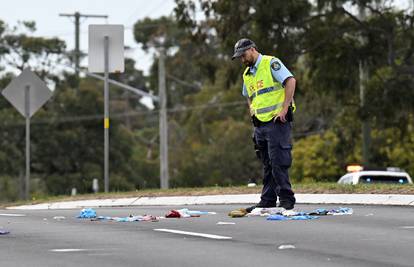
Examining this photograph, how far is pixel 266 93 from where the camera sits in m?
11.8

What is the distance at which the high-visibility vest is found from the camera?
38.6 feet

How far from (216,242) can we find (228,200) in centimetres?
751

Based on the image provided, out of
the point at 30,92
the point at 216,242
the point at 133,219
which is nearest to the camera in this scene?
the point at 216,242

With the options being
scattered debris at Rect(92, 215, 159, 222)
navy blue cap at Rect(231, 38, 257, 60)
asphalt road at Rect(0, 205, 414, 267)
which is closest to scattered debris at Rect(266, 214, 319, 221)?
asphalt road at Rect(0, 205, 414, 267)

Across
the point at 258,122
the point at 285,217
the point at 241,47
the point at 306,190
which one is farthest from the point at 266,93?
the point at 306,190

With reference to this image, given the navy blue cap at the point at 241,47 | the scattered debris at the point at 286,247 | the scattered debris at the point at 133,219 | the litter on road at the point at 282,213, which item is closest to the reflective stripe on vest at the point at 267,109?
the navy blue cap at the point at 241,47

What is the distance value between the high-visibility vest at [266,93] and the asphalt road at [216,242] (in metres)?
1.17

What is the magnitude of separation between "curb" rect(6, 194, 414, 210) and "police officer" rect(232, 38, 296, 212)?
100 inches

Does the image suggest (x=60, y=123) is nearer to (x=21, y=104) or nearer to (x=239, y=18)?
(x=239, y=18)

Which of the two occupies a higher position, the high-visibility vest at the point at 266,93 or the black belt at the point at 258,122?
the high-visibility vest at the point at 266,93

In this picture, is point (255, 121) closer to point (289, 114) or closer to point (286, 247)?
point (289, 114)

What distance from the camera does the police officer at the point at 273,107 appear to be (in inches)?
460

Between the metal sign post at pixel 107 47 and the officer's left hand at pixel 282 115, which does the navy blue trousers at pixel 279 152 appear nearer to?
the officer's left hand at pixel 282 115

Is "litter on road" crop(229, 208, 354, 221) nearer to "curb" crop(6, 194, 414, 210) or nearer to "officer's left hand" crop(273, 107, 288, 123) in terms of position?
"officer's left hand" crop(273, 107, 288, 123)
